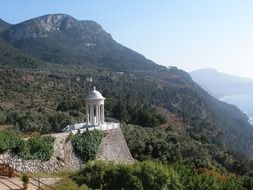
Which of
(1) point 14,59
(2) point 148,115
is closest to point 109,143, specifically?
(2) point 148,115

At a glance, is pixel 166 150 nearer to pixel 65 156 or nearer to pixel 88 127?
pixel 88 127

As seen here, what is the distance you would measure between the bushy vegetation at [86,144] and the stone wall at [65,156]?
34cm

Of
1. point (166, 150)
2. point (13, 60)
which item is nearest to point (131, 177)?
point (166, 150)

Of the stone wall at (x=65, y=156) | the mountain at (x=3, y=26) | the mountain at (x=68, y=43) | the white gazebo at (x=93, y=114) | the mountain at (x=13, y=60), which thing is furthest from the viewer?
the mountain at (x=3, y=26)

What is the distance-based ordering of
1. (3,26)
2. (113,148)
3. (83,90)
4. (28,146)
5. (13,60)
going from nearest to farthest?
(28,146) < (113,148) < (83,90) < (13,60) < (3,26)

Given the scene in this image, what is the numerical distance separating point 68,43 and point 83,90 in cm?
8102

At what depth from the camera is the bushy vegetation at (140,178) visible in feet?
63.9

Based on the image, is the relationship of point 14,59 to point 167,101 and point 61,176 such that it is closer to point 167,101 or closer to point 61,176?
point 167,101

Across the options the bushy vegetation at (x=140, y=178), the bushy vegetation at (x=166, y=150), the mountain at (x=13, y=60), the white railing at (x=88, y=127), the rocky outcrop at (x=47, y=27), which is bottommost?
the bushy vegetation at (x=166, y=150)

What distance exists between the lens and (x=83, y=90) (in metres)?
81.0

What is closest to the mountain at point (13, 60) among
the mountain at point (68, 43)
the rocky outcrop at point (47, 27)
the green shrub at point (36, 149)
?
the mountain at point (68, 43)

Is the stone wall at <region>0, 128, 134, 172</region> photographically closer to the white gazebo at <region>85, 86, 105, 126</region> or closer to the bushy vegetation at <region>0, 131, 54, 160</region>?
the bushy vegetation at <region>0, 131, 54, 160</region>

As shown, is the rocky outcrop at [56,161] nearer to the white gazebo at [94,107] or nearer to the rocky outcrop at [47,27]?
the white gazebo at [94,107]

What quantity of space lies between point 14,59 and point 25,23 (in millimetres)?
77894
